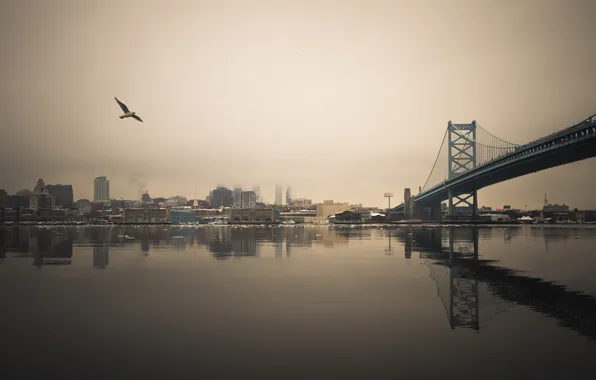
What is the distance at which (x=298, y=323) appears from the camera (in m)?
13.7

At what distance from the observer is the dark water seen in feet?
32.8

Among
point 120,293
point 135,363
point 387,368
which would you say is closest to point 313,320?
point 387,368

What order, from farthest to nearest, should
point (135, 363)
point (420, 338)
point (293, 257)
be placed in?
point (293, 257) < point (420, 338) < point (135, 363)

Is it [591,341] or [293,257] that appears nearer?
[591,341]

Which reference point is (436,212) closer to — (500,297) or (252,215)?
(252,215)

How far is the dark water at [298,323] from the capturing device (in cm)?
999

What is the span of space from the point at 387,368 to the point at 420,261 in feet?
71.6

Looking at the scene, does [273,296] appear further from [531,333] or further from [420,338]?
[531,333]

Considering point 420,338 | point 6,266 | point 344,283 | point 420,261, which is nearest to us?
point 420,338

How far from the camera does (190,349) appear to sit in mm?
11172

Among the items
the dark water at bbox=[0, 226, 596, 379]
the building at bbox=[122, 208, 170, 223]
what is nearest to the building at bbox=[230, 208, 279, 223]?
the building at bbox=[122, 208, 170, 223]

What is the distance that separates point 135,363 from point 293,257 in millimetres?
24339

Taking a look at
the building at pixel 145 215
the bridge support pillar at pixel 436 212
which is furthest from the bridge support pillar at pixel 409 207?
the building at pixel 145 215

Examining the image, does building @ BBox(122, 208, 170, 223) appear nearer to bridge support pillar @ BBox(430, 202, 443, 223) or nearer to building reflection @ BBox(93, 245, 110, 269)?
bridge support pillar @ BBox(430, 202, 443, 223)
